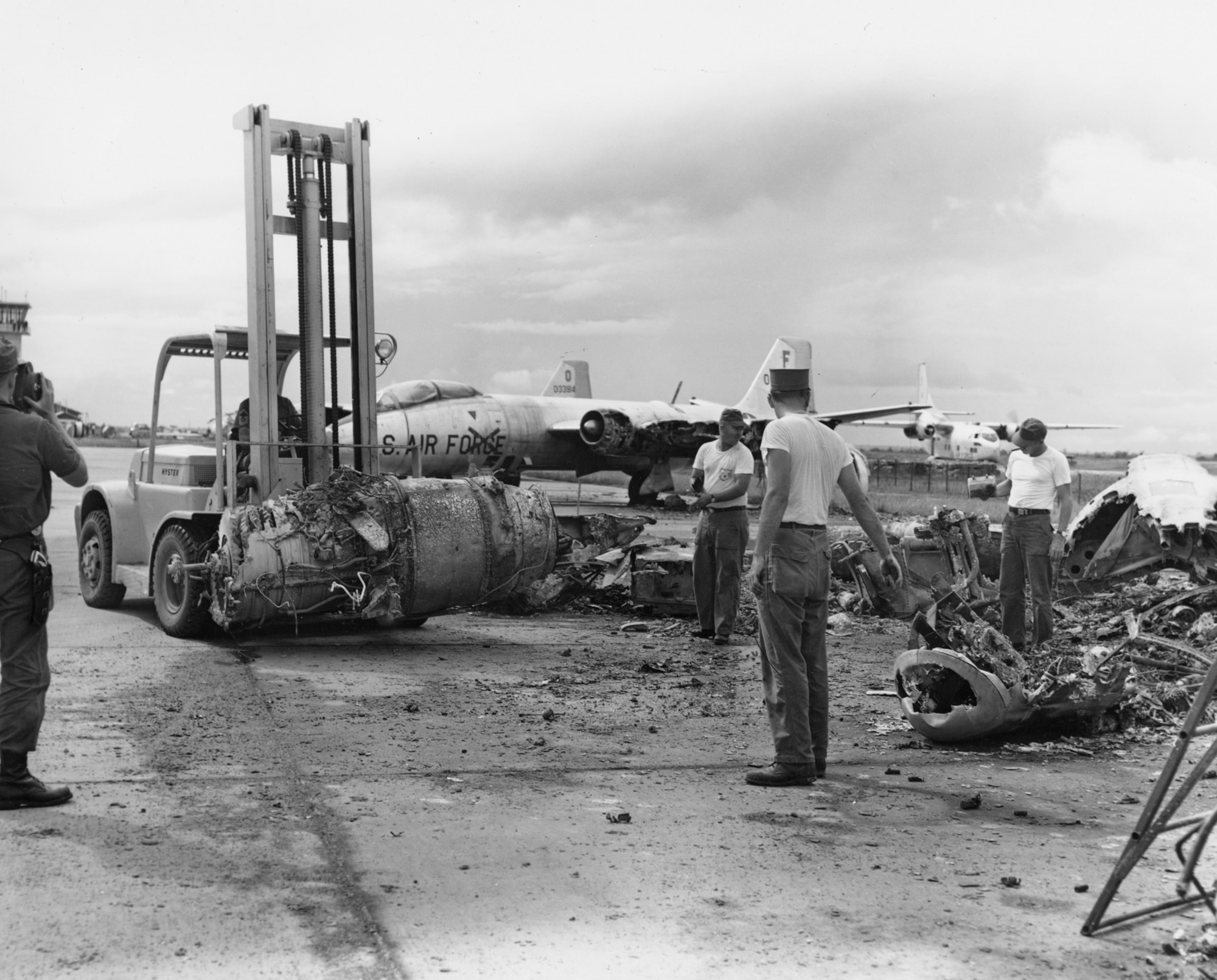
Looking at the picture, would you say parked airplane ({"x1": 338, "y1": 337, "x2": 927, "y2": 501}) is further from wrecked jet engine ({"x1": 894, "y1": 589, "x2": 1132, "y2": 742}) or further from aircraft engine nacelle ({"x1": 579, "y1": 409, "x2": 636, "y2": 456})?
wrecked jet engine ({"x1": 894, "y1": 589, "x2": 1132, "y2": 742})

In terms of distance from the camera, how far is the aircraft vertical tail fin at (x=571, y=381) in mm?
34031

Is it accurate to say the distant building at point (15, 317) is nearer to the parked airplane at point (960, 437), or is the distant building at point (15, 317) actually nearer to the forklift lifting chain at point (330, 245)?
the parked airplane at point (960, 437)

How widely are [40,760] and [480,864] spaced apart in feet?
7.79

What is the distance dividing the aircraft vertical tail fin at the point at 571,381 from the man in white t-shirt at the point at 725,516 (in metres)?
24.5

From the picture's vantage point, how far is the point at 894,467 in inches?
1821

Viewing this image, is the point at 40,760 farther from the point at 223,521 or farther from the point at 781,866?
the point at 781,866

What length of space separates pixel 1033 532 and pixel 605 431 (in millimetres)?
17450

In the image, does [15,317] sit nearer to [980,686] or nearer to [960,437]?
[960,437]

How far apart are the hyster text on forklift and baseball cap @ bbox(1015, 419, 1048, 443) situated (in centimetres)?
352

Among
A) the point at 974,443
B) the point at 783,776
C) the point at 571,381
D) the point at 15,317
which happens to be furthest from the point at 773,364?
the point at 15,317

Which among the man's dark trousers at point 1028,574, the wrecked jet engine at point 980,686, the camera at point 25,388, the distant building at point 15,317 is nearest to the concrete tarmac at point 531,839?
the wrecked jet engine at point 980,686

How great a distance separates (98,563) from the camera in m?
9.99

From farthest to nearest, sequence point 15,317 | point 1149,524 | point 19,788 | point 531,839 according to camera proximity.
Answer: point 15,317 → point 1149,524 → point 19,788 → point 531,839

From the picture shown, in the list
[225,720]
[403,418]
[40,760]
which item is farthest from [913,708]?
[403,418]
